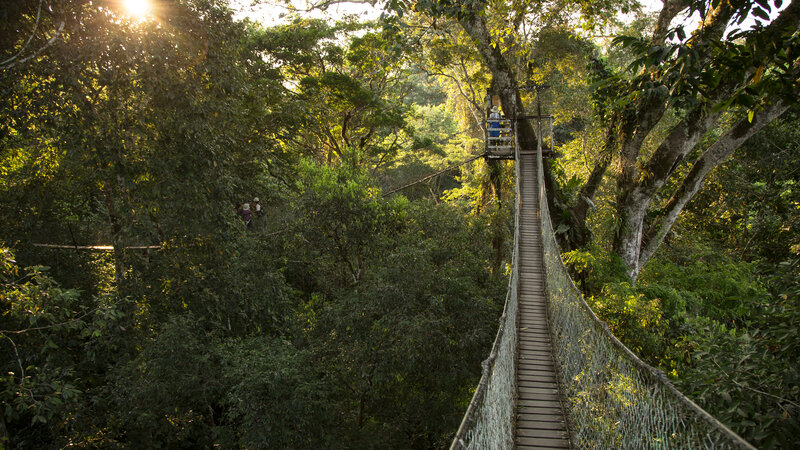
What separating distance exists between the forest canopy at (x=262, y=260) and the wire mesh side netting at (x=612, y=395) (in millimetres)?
240

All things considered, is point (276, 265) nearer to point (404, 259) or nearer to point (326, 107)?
point (404, 259)

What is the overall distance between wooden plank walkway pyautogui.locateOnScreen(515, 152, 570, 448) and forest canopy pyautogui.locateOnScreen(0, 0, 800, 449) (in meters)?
0.52

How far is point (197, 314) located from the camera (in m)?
5.68

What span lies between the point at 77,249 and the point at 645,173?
6879mm

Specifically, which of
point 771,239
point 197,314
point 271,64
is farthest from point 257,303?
point 771,239

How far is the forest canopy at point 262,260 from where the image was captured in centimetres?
369

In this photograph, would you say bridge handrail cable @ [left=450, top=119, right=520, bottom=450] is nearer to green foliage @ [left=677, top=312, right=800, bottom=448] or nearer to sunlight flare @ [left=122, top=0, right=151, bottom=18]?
green foliage @ [left=677, top=312, right=800, bottom=448]

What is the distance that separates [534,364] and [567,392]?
0.38 m

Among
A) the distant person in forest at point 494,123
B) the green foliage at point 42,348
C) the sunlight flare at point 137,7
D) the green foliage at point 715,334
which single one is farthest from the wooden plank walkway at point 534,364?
the sunlight flare at point 137,7

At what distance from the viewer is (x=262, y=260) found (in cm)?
627

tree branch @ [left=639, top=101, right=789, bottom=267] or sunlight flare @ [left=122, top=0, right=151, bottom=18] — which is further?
tree branch @ [left=639, top=101, right=789, bottom=267]

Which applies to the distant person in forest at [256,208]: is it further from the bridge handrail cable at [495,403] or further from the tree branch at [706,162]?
the tree branch at [706,162]

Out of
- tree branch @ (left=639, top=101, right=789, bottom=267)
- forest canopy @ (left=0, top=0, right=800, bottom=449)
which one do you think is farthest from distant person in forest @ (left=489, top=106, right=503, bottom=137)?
tree branch @ (left=639, top=101, right=789, bottom=267)

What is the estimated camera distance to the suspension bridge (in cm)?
227
